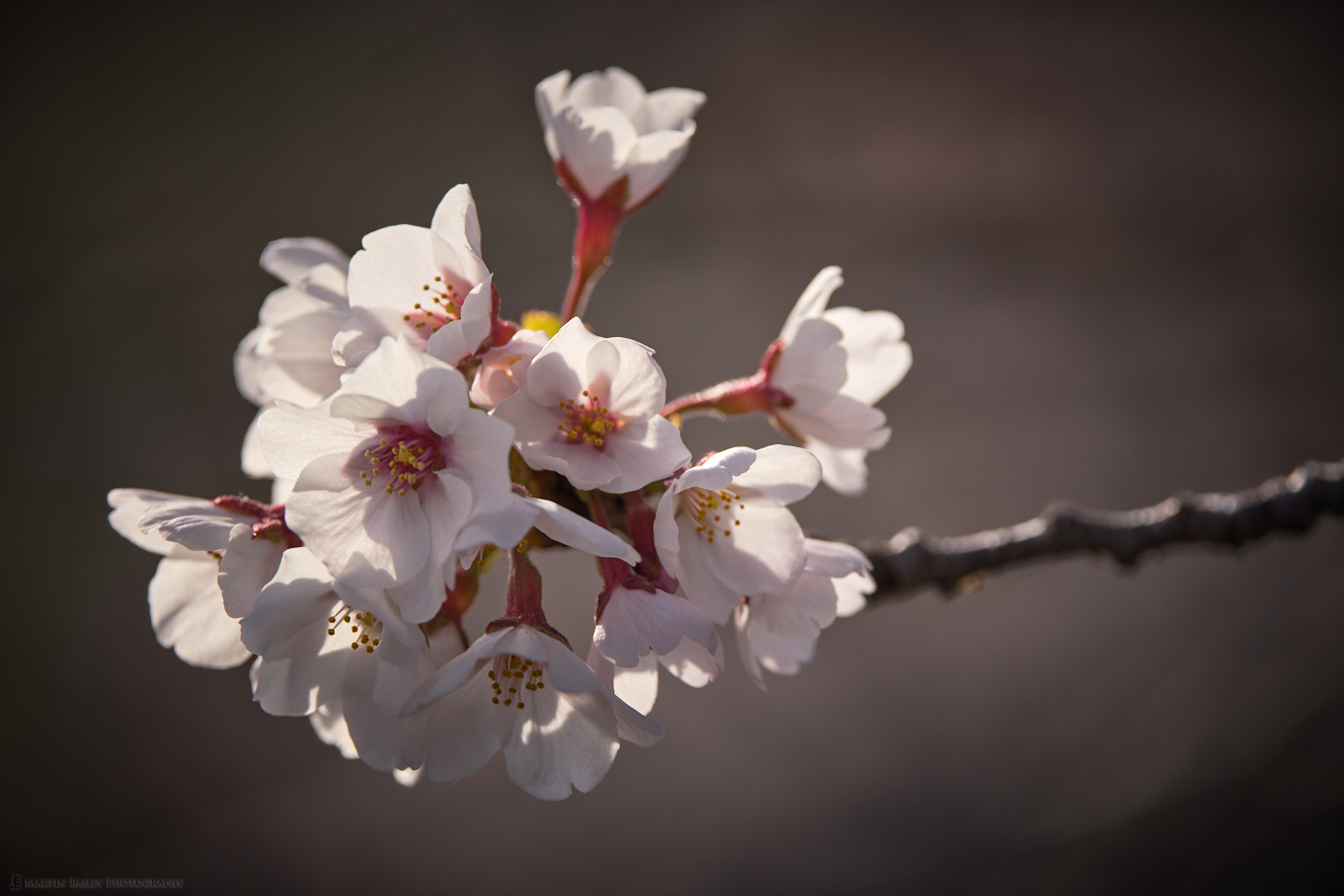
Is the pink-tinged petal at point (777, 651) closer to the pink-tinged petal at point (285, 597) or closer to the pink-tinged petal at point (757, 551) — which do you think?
the pink-tinged petal at point (757, 551)

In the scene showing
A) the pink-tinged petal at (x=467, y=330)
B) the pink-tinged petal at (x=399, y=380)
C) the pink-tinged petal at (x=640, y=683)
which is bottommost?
the pink-tinged petal at (x=640, y=683)

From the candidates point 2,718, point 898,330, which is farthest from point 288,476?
point 2,718

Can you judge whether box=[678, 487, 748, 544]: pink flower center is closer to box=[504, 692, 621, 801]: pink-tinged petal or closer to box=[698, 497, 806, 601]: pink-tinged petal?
box=[698, 497, 806, 601]: pink-tinged petal

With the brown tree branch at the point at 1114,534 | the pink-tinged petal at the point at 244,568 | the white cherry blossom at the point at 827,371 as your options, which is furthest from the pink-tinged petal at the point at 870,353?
the pink-tinged petal at the point at 244,568

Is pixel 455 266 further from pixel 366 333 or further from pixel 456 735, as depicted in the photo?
pixel 456 735

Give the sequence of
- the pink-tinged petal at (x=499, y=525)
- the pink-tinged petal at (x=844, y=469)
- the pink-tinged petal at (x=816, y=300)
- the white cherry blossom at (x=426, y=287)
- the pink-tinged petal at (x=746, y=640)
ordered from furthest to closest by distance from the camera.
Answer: the pink-tinged petal at (x=844, y=469) < the pink-tinged petal at (x=816, y=300) < the pink-tinged petal at (x=746, y=640) < the white cherry blossom at (x=426, y=287) < the pink-tinged petal at (x=499, y=525)

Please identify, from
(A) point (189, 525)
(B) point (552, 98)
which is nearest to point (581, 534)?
(A) point (189, 525)
